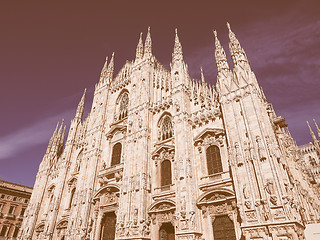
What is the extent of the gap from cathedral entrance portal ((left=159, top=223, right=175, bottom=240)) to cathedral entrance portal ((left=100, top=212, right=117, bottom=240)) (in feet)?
17.8

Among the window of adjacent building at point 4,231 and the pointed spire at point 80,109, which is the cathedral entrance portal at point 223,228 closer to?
the pointed spire at point 80,109

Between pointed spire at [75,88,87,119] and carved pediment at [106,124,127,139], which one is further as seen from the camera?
pointed spire at [75,88,87,119]

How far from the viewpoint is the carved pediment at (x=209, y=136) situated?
18031 millimetres

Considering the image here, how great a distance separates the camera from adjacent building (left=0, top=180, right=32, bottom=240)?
35.3 meters

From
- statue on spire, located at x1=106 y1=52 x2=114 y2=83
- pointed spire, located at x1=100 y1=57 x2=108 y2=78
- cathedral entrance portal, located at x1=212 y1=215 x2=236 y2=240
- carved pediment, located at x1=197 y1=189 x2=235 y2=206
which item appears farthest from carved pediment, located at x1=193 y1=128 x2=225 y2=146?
pointed spire, located at x1=100 y1=57 x2=108 y2=78

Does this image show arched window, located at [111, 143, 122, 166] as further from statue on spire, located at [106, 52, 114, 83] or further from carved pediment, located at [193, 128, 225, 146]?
statue on spire, located at [106, 52, 114, 83]

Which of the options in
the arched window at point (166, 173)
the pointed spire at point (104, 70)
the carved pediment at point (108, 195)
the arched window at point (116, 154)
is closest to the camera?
the arched window at point (166, 173)

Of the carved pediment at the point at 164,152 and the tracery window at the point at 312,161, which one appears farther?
the tracery window at the point at 312,161

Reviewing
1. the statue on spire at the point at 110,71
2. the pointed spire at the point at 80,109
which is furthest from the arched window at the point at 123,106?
the pointed spire at the point at 80,109

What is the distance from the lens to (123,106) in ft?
96.1

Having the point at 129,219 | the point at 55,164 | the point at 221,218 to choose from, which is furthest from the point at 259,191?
the point at 55,164

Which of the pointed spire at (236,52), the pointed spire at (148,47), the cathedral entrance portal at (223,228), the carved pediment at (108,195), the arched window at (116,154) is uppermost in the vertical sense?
the pointed spire at (148,47)

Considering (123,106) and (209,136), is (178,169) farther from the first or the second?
(123,106)

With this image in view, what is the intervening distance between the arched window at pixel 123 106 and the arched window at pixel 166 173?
10002 millimetres
